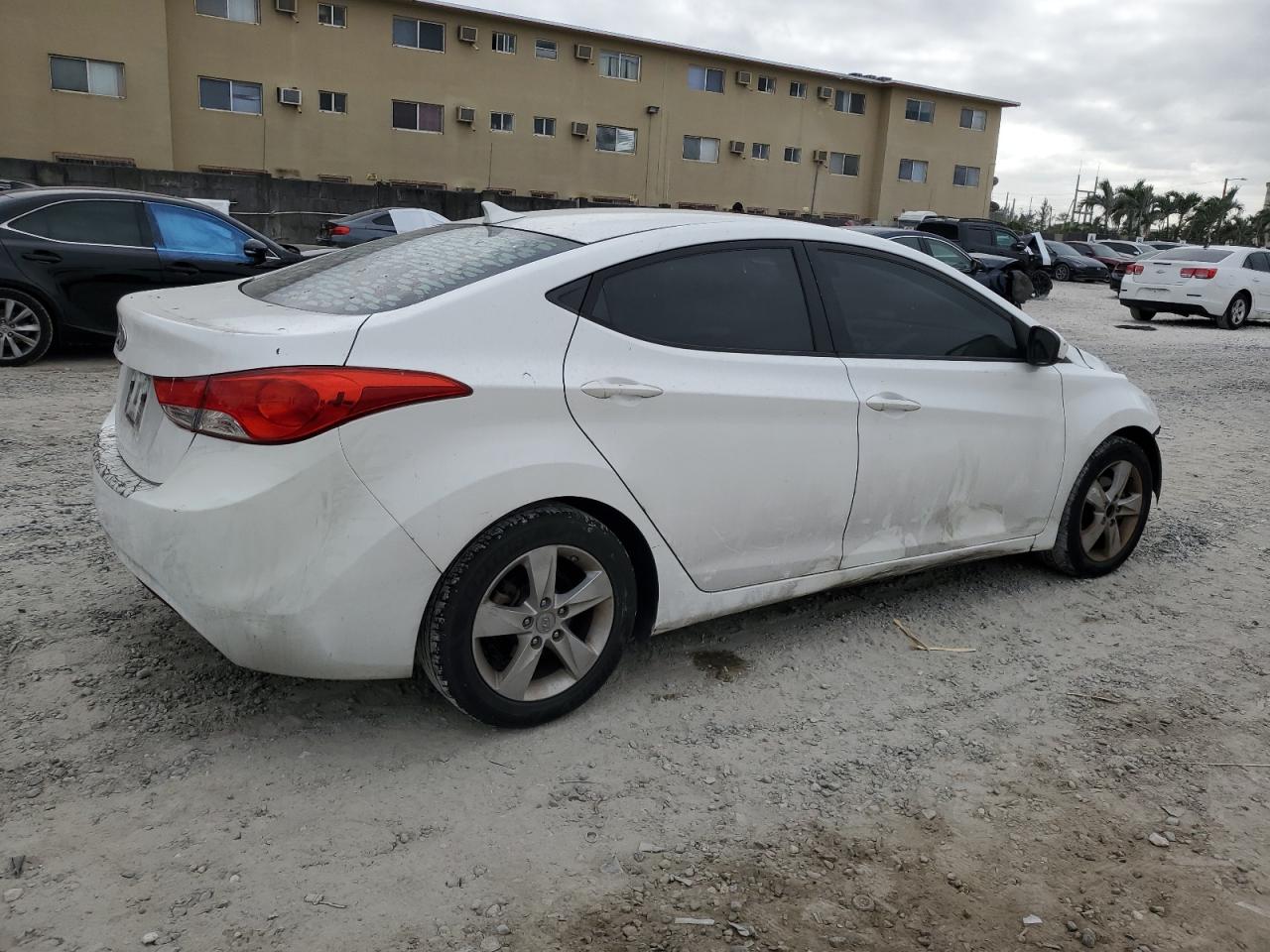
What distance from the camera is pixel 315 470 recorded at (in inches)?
101

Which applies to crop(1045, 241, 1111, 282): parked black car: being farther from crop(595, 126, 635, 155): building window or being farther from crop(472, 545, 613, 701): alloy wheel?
crop(472, 545, 613, 701): alloy wheel

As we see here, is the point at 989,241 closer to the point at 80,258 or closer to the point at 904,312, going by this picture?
the point at 80,258

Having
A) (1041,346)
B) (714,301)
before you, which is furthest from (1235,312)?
(714,301)

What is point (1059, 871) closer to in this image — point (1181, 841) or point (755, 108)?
point (1181, 841)

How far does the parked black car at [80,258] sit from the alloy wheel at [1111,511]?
707 centimetres

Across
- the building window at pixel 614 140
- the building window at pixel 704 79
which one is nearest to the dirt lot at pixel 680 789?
the building window at pixel 614 140

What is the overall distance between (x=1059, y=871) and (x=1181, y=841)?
0.41 metres

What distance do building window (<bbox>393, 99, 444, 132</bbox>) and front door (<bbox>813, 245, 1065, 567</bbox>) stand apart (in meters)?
32.4

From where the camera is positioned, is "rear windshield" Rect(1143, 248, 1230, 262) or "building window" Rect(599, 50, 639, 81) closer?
"rear windshield" Rect(1143, 248, 1230, 262)

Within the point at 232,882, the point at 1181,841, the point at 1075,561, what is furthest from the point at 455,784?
the point at 1075,561

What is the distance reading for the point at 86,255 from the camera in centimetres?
822

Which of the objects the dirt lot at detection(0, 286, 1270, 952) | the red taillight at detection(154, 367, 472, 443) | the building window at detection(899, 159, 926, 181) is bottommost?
the dirt lot at detection(0, 286, 1270, 952)

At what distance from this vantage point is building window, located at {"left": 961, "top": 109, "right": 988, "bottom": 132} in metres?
44.7

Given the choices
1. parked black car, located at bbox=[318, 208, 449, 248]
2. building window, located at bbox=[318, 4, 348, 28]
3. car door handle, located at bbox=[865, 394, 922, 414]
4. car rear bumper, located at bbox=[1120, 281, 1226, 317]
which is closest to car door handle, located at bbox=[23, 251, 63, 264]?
car door handle, located at bbox=[865, 394, 922, 414]
